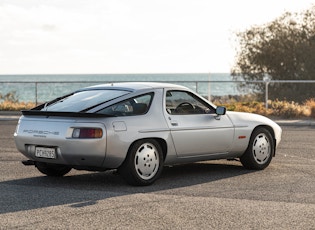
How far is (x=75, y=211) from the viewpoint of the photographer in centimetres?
785

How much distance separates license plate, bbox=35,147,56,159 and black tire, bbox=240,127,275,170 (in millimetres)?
3220

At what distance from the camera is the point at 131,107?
999 cm

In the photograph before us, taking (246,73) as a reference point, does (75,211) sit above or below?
below

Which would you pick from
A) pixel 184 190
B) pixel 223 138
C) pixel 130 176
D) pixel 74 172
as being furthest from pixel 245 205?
pixel 74 172

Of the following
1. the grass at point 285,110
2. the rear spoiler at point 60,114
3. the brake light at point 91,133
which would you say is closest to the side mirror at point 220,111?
the rear spoiler at point 60,114

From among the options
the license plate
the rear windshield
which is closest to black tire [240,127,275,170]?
the rear windshield

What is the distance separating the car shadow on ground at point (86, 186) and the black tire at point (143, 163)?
0.12m

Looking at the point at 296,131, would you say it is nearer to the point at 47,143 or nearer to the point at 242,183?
the point at 242,183

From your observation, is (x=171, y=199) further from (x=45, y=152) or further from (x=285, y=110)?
(x=285, y=110)

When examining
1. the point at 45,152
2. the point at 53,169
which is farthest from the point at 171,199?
the point at 53,169

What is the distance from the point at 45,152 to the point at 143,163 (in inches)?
52.4

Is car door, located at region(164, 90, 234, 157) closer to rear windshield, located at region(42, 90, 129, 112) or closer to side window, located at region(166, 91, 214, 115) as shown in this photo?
side window, located at region(166, 91, 214, 115)

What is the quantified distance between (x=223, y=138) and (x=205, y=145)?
38cm

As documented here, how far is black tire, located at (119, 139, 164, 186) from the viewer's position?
31.3 ft
